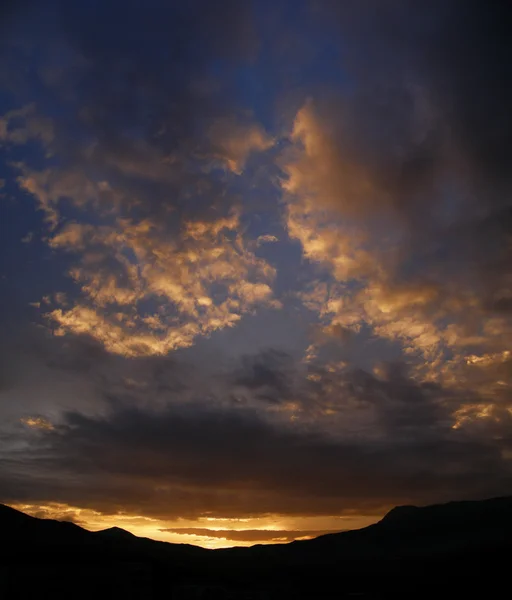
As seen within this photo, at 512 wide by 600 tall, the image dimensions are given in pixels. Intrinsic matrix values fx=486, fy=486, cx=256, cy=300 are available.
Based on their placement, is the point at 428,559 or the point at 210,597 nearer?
the point at 210,597

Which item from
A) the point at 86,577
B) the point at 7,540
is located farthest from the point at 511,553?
the point at 7,540

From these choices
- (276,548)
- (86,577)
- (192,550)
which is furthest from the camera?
(276,548)

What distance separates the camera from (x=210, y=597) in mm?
47875

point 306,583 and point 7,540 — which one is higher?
point 7,540

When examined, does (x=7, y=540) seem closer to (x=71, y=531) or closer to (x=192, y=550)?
(x=71, y=531)

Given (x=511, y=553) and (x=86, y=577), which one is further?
(x=511, y=553)

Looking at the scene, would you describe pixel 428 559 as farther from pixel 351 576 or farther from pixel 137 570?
pixel 137 570

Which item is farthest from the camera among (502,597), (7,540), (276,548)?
(276,548)

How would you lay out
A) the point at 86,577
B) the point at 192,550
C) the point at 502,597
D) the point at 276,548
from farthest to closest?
the point at 276,548 < the point at 192,550 < the point at 502,597 < the point at 86,577

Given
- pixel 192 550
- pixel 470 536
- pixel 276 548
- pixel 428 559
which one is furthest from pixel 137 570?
pixel 470 536

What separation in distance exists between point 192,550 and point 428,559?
80.8 meters

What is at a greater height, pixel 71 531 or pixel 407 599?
pixel 71 531

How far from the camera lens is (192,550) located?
169750 mm

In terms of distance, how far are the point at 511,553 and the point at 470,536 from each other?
324 feet
